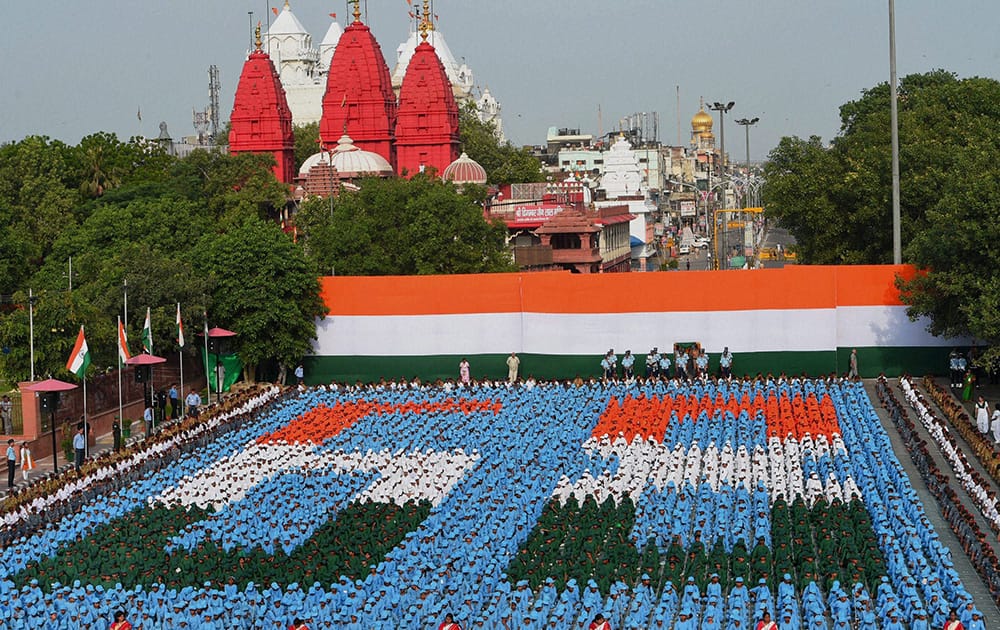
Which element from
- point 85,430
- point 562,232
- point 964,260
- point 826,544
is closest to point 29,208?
point 562,232

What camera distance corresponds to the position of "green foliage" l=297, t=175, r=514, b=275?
40.1 m

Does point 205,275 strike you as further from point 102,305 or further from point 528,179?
point 528,179

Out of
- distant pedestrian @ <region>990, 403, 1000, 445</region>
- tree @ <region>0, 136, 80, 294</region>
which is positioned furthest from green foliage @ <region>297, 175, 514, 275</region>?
distant pedestrian @ <region>990, 403, 1000, 445</region>

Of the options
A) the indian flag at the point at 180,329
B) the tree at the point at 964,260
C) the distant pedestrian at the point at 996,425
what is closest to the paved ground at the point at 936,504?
the distant pedestrian at the point at 996,425

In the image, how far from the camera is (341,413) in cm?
3033

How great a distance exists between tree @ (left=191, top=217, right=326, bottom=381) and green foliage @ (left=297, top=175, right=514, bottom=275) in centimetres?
471

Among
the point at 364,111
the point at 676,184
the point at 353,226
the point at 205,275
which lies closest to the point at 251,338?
the point at 205,275

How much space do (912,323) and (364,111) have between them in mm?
40942

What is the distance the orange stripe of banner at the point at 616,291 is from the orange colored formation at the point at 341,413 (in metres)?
4.51

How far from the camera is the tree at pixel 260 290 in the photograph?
3419 centimetres

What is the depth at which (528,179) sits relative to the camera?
77875mm

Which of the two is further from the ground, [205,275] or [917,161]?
[917,161]

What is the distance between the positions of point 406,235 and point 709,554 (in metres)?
22.4

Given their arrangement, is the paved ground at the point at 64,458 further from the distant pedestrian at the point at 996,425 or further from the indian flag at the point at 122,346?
the distant pedestrian at the point at 996,425
